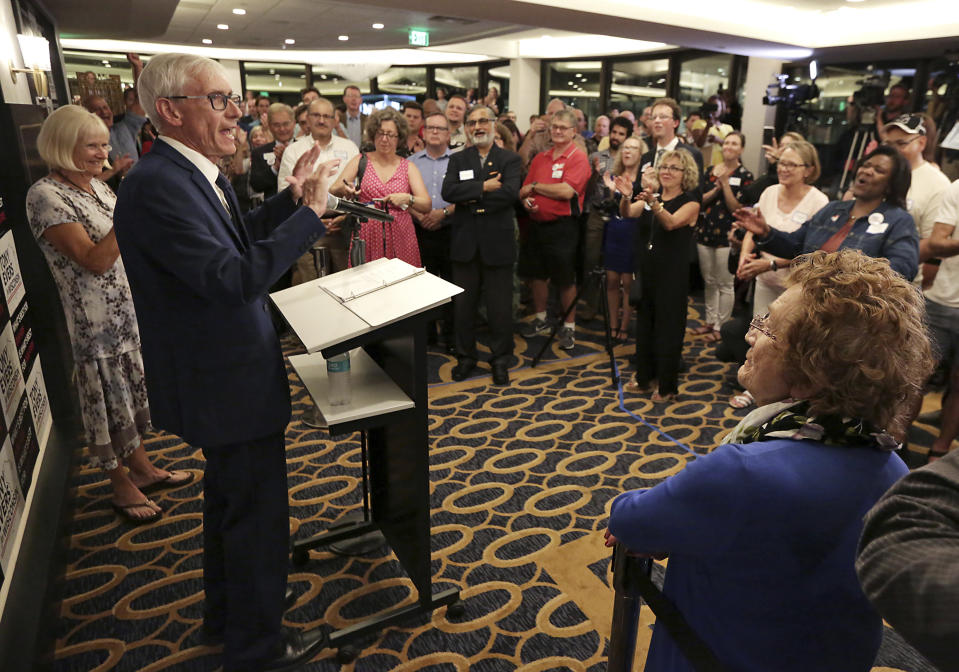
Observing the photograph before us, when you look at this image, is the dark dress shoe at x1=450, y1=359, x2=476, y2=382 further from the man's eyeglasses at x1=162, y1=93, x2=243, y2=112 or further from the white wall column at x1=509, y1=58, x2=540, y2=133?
the white wall column at x1=509, y1=58, x2=540, y2=133

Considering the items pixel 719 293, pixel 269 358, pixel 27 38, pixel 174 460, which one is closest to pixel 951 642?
pixel 269 358

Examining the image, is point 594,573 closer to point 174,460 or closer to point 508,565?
point 508,565

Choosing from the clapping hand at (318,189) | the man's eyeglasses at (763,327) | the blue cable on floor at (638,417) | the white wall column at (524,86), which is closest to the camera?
the man's eyeglasses at (763,327)

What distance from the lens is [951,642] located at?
491mm

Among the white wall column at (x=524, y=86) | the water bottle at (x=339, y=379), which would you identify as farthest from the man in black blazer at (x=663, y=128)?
the white wall column at (x=524, y=86)

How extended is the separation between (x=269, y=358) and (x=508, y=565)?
4.32 feet

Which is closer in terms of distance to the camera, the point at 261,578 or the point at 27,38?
the point at 261,578

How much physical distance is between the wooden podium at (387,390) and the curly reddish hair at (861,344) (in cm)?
104

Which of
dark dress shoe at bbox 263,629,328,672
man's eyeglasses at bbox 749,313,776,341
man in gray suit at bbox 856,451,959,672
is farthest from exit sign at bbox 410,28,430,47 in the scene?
man in gray suit at bbox 856,451,959,672

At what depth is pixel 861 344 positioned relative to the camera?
3.24 feet

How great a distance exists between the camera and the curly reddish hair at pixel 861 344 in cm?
98

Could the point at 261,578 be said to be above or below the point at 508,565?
above

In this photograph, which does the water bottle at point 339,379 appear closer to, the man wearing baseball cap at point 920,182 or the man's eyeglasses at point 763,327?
the man's eyeglasses at point 763,327

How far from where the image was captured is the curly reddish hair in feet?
3.22
